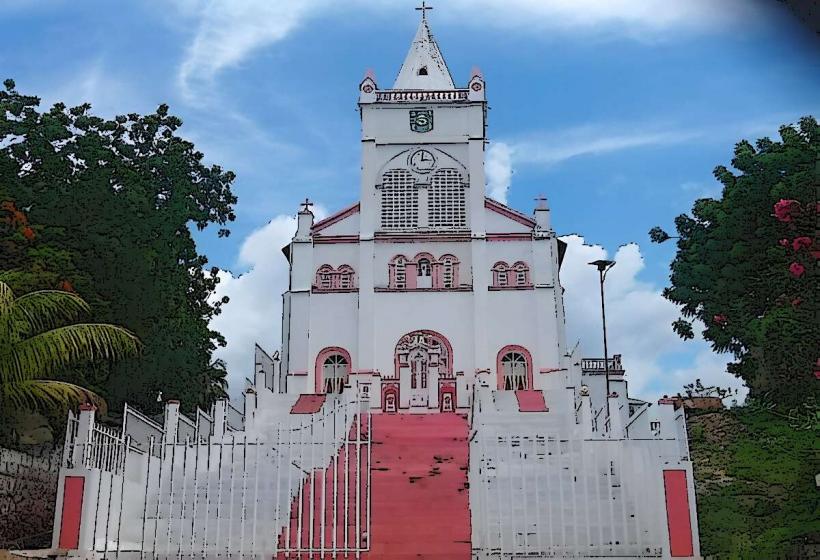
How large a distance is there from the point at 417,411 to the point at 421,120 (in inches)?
386

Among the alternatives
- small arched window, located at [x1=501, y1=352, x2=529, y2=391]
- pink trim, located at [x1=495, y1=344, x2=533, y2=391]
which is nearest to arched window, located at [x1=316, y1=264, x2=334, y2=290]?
pink trim, located at [x1=495, y1=344, x2=533, y2=391]

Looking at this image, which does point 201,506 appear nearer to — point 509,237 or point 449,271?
point 449,271

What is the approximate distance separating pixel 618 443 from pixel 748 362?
8965 mm

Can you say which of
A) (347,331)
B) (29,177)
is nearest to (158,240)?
(29,177)

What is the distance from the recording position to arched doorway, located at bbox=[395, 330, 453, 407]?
22922 millimetres

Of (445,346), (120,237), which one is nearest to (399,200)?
(445,346)

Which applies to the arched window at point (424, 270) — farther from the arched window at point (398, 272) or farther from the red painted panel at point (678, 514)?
the red painted panel at point (678, 514)

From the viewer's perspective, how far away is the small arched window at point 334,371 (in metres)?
24.5

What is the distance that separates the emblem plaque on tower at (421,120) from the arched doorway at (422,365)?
22.0ft

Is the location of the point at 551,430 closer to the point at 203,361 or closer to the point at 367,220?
the point at 203,361

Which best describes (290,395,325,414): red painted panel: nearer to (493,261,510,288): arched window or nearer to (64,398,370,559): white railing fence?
(493,261,510,288): arched window

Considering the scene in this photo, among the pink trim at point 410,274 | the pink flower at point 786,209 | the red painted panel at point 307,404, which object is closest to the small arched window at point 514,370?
the pink trim at point 410,274

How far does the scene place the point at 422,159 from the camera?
1051 inches

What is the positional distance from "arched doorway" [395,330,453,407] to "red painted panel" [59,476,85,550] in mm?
13334
